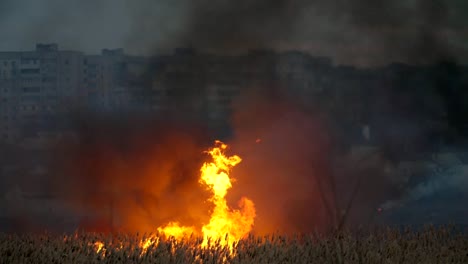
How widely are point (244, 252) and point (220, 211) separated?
1347 centimetres

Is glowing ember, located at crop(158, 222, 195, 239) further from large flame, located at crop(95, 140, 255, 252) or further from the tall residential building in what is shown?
the tall residential building

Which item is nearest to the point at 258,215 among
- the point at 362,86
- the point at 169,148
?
the point at 169,148

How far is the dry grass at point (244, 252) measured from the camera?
22203 mm

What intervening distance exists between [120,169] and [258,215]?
25.6 ft

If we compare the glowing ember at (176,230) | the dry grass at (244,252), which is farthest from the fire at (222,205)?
the dry grass at (244,252)

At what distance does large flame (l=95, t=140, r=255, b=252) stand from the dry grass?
10.6 meters

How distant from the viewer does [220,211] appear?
3659 cm

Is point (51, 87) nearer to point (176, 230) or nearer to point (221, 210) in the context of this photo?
point (176, 230)

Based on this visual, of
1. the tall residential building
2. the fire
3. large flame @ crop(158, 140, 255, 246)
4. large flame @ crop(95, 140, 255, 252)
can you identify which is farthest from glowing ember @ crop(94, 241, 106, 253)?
the tall residential building

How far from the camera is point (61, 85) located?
46969 millimetres

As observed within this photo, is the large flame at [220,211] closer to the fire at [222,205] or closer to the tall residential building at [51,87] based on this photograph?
the fire at [222,205]

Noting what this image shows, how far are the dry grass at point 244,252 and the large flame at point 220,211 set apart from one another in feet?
34.6

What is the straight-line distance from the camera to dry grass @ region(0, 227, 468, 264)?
22.2 metres

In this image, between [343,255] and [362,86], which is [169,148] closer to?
[362,86]
